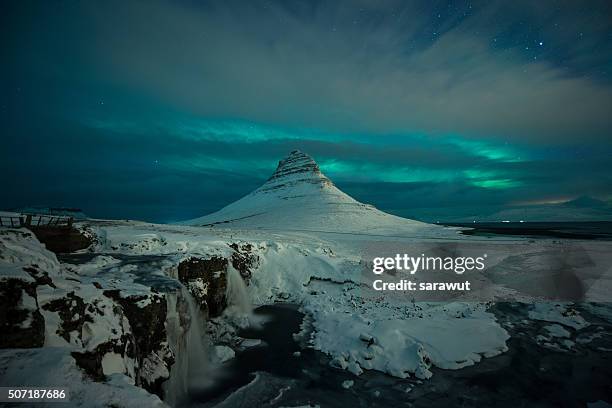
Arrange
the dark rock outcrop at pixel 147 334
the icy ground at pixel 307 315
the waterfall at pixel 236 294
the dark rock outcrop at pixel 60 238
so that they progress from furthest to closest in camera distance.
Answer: the waterfall at pixel 236 294 → the dark rock outcrop at pixel 60 238 → the dark rock outcrop at pixel 147 334 → the icy ground at pixel 307 315

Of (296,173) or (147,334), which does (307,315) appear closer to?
(147,334)

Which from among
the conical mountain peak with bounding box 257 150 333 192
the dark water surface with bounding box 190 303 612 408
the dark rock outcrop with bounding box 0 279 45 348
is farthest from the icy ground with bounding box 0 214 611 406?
the conical mountain peak with bounding box 257 150 333 192

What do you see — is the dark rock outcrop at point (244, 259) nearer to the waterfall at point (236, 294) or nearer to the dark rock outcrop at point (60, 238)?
the waterfall at point (236, 294)

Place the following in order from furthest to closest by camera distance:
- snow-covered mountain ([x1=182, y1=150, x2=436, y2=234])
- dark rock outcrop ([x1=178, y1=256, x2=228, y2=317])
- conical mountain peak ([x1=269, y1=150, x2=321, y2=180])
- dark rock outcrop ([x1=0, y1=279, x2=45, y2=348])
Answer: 1. conical mountain peak ([x1=269, y1=150, x2=321, y2=180])
2. snow-covered mountain ([x1=182, y1=150, x2=436, y2=234])
3. dark rock outcrop ([x1=178, y1=256, x2=228, y2=317])
4. dark rock outcrop ([x1=0, y1=279, x2=45, y2=348])

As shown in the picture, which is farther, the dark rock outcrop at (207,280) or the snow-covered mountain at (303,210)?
the snow-covered mountain at (303,210)

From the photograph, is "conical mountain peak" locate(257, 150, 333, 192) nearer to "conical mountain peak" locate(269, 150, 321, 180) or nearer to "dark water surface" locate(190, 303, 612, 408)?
"conical mountain peak" locate(269, 150, 321, 180)

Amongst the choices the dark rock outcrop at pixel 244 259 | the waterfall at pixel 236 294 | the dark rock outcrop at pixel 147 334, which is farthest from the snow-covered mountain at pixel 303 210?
the dark rock outcrop at pixel 147 334

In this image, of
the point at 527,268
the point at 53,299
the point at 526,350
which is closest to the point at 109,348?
the point at 53,299
